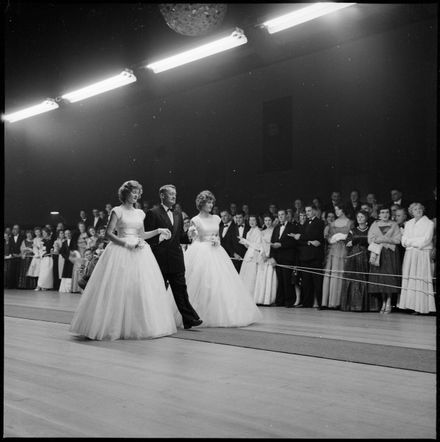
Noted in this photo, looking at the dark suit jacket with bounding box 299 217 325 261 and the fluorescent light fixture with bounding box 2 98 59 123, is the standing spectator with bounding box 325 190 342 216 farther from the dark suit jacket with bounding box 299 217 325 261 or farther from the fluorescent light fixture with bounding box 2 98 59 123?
the fluorescent light fixture with bounding box 2 98 59 123

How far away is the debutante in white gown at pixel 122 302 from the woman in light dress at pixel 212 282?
2.41 feet

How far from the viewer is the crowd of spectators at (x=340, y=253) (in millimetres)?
6762

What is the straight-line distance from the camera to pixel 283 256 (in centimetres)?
820

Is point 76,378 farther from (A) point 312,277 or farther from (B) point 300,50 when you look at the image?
(B) point 300,50

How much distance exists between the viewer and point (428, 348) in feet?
13.2

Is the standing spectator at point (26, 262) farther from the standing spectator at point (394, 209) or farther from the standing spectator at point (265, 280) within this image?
the standing spectator at point (394, 209)

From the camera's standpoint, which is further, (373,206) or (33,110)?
(33,110)

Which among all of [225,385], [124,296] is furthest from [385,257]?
[225,385]

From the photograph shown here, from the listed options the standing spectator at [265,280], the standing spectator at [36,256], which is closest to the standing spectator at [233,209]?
the standing spectator at [265,280]

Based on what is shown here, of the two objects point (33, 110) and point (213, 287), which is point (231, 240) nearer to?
point (213, 287)

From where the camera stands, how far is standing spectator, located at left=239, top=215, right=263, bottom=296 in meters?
8.52

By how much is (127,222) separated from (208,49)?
4.80 meters

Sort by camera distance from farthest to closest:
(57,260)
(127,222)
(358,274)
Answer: (57,260) → (358,274) → (127,222)

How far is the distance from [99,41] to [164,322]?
148 inches
